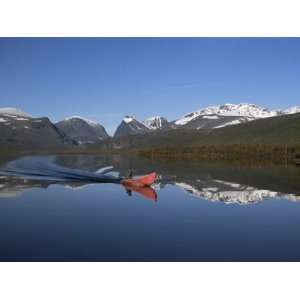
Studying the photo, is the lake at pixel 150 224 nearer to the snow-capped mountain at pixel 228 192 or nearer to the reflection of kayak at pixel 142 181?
the snow-capped mountain at pixel 228 192

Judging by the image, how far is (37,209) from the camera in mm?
25484

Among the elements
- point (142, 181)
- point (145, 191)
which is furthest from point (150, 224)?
point (142, 181)

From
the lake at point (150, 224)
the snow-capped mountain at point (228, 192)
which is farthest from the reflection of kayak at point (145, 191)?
the snow-capped mountain at point (228, 192)

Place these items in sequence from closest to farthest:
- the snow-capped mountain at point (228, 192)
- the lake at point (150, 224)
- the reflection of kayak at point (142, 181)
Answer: the lake at point (150, 224)
the snow-capped mountain at point (228, 192)
the reflection of kayak at point (142, 181)

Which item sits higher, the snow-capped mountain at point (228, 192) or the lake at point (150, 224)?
the snow-capped mountain at point (228, 192)

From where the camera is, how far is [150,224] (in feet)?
70.1

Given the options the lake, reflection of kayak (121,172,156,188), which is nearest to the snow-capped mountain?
the lake

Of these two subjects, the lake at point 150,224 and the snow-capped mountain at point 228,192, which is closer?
the lake at point 150,224

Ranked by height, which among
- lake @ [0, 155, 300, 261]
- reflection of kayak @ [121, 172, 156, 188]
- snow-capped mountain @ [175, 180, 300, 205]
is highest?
reflection of kayak @ [121, 172, 156, 188]

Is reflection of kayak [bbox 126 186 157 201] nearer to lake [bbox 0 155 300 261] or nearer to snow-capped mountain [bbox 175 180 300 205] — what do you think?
lake [bbox 0 155 300 261]

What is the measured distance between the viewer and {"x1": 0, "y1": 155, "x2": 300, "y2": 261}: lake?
15945 mm

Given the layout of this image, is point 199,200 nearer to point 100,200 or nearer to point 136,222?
point 100,200

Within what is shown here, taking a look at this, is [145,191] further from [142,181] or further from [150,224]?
[150,224]

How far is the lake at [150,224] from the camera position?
52.3ft
